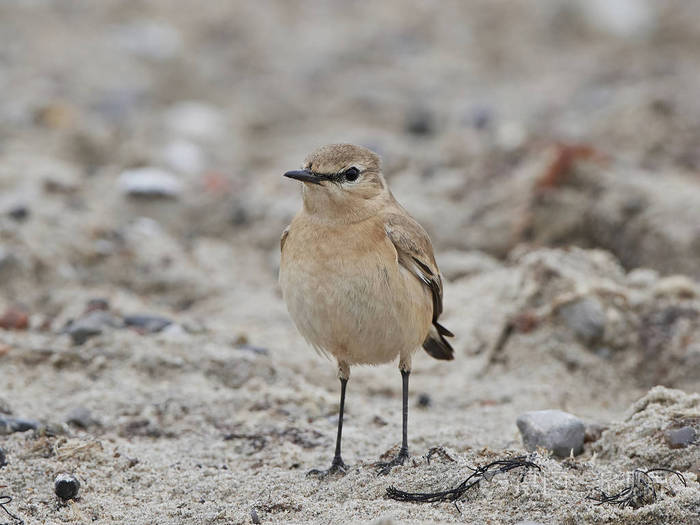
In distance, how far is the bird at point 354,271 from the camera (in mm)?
4723

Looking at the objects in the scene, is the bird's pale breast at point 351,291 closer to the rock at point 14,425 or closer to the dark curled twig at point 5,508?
the rock at point 14,425

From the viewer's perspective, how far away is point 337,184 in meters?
5.00

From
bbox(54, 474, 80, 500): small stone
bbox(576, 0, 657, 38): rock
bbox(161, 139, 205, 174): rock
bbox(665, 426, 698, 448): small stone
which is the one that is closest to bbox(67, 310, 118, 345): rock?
bbox(54, 474, 80, 500): small stone

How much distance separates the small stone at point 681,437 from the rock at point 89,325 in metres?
3.39

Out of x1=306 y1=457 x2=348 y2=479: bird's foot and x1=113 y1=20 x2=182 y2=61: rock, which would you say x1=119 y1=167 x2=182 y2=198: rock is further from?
x1=306 y1=457 x2=348 y2=479: bird's foot

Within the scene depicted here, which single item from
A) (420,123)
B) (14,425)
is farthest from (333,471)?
(420,123)

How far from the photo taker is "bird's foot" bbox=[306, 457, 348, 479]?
4.68 metres

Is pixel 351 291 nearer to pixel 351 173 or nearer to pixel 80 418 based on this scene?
pixel 351 173

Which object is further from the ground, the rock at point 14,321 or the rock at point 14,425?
the rock at point 14,321

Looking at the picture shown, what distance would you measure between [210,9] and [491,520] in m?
Result: 11.5

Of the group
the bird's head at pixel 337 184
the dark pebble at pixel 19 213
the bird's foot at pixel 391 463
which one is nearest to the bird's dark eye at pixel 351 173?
the bird's head at pixel 337 184

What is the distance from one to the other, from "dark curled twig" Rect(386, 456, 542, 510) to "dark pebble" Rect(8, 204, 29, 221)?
451 cm

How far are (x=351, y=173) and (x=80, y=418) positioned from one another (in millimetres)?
1889

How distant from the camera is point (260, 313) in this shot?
724 centimetres
